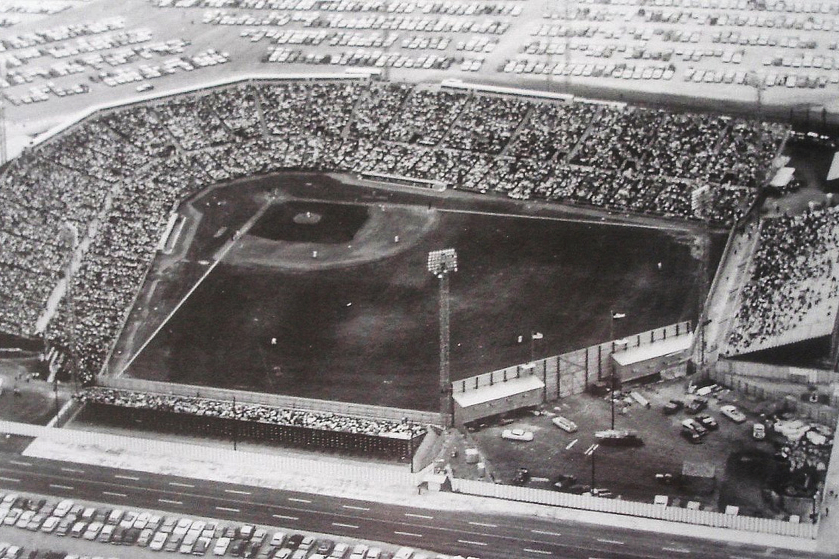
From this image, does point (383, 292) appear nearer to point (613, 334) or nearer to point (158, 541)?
point (613, 334)

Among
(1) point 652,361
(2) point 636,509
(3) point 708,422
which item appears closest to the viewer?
(2) point 636,509

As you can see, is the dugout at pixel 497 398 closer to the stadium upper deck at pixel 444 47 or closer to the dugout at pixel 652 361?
the dugout at pixel 652 361

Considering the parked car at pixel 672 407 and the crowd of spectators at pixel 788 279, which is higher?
the crowd of spectators at pixel 788 279

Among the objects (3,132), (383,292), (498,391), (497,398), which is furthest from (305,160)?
(497,398)

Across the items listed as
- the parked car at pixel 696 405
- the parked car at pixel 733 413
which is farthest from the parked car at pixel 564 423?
the parked car at pixel 733 413

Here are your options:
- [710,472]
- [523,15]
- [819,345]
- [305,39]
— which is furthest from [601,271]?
[305,39]

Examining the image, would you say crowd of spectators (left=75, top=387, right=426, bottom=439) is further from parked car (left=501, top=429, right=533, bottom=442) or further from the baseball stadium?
Result: parked car (left=501, top=429, right=533, bottom=442)

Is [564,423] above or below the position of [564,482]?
above
